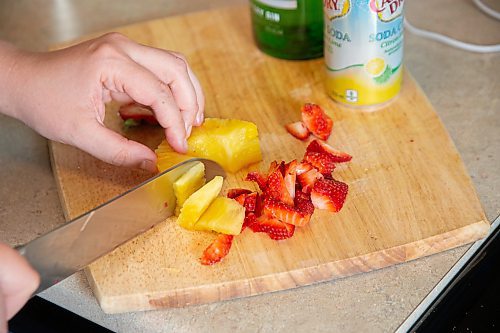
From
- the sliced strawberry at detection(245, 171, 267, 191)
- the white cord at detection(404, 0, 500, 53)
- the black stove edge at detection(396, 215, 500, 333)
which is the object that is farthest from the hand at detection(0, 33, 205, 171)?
the white cord at detection(404, 0, 500, 53)

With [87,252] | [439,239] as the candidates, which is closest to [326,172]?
[439,239]

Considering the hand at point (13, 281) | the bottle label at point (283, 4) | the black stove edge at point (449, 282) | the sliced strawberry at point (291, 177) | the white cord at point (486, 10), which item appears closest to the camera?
the hand at point (13, 281)

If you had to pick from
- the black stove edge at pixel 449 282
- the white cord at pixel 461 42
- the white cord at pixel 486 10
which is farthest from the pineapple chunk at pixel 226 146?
the white cord at pixel 486 10

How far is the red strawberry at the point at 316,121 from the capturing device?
3.62ft

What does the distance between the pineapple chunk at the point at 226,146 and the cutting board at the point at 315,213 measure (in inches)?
0.9

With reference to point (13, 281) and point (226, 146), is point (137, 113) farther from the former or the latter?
point (13, 281)

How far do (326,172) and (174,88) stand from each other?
25 cm

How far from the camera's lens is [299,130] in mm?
1111

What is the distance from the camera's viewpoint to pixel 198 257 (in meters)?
0.93

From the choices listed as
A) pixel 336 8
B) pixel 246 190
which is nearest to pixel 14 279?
pixel 246 190

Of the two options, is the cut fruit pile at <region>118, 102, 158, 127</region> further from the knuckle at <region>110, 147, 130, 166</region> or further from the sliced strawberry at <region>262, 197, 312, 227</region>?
the sliced strawberry at <region>262, 197, 312, 227</region>

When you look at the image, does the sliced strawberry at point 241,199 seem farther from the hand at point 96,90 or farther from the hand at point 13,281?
the hand at point 13,281

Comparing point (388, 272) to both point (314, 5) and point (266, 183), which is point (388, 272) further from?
point (314, 5)

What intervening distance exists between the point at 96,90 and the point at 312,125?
333mm
